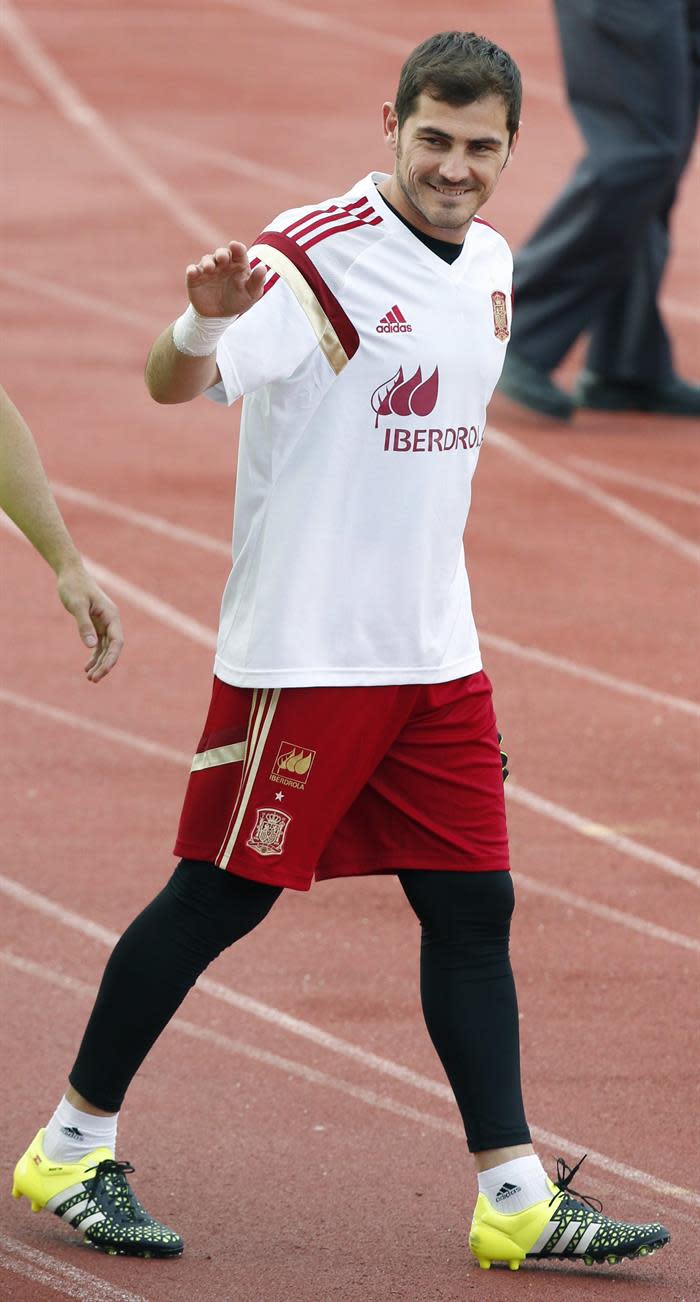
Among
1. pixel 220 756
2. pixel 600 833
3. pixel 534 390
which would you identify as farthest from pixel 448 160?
pixel 534 390

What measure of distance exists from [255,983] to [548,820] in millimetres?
1269

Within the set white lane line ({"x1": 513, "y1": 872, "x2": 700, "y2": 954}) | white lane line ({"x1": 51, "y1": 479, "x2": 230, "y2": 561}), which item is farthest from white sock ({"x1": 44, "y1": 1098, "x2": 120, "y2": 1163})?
white lane line ({"x1": 51, "y1": 479, "x2": 230, "y2": 561})

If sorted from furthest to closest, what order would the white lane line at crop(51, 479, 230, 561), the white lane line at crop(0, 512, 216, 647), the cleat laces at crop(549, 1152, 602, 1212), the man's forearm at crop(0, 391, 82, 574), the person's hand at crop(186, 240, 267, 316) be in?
1. the white lane line at crop(51, 479, 230, 561)
2. the white lane line at crop(0, 512, 216, 647)
3. the cleat laces at crop(549, 1152, 602, 1212)
4. the man's forearm at crop(0, 391, 82, 574)
5. the person's hand at crop(186, 240, 267, 316)

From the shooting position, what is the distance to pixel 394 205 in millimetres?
3346

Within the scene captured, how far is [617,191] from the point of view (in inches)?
367

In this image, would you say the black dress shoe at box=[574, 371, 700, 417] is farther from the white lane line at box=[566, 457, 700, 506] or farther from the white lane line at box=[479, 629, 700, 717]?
the white lane line at box=[479, 629, 700, 717]

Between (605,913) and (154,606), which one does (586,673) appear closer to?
(154,606)

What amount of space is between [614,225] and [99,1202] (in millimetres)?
6684

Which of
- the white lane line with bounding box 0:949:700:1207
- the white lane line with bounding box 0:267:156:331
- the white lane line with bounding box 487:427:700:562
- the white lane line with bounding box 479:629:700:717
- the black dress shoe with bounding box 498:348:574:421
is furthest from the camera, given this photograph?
the white lane line with bounding box 0:267:156:331

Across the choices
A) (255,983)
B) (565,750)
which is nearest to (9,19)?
(565,750)

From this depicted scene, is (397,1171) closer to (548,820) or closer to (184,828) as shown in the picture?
(184,828)

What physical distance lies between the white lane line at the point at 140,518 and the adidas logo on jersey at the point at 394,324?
4.56 metres

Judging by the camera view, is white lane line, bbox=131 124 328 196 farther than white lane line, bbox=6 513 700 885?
Yes

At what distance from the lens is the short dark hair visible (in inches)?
128
